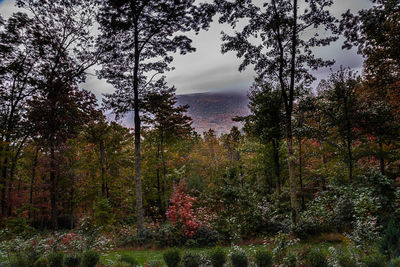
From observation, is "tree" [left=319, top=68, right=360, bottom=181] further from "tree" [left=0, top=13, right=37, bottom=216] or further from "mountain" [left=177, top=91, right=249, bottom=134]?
"mountain" [left=177, top=91, right=249, bottom=134]

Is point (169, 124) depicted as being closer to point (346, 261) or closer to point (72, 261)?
point (72, 261)

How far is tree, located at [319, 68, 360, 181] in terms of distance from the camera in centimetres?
1016

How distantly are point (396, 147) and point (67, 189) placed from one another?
2336 centimetres

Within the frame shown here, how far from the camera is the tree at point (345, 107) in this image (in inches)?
400

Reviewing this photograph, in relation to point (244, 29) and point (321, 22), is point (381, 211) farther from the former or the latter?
point (244, 29)

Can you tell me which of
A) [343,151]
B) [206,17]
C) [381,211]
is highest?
[206,17]

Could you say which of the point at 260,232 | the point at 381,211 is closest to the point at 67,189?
the point at 260,232

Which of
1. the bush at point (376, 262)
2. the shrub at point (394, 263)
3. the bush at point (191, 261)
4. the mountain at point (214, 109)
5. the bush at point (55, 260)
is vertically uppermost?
the mountain at point (214, 109)

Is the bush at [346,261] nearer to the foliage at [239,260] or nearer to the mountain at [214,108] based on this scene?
the foliage at [239,260]

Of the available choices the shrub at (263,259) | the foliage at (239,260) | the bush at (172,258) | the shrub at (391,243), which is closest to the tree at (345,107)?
the shrub at (391,243)

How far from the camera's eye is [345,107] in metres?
10.3

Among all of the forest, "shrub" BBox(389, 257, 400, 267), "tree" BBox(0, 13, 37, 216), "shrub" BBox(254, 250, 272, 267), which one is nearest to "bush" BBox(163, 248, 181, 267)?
the forest

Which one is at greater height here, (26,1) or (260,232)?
(26,1)

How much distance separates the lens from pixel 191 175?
2108 centimetres
